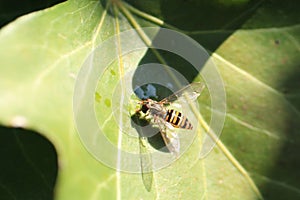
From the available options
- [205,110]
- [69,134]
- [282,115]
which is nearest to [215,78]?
[205,110]

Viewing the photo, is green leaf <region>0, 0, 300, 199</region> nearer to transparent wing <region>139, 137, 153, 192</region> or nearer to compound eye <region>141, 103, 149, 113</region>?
transparent wing <region>139, 137, 153, 192</region>

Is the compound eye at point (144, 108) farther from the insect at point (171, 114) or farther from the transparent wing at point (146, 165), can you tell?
the transparent wing at point (146, 165)

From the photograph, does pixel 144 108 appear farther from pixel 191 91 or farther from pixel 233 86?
pixel 233 86

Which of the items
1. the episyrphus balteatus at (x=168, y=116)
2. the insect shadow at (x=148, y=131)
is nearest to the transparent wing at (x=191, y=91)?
the episyrphus balteatus at (x=168, y=116)

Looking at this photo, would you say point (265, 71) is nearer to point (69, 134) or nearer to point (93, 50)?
point (93, 50)

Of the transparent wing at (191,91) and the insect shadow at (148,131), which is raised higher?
the transparent wing at (191,91)

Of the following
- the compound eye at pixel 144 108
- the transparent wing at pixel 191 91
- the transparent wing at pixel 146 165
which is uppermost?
the compound eye at pixel 144 108

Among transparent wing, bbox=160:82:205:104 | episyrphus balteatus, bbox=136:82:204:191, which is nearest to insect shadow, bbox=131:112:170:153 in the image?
episyrphus balteatus, bbox=136:82:204:191
